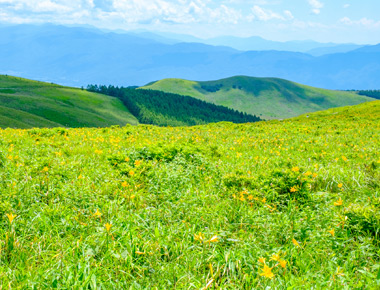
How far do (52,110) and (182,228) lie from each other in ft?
552

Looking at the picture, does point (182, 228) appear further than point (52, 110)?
No

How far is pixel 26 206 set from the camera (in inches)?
210

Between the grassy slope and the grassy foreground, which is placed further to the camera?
the grassy slope

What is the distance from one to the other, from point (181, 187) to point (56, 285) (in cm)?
379

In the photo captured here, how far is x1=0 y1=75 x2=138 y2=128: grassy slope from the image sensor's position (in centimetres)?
12247

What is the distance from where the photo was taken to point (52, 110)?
15275 cm

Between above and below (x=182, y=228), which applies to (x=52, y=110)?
below

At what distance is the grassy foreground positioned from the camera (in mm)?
3559

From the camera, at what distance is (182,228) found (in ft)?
15.7

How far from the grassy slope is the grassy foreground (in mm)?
118882

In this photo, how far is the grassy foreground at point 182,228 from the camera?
3559 millimetres

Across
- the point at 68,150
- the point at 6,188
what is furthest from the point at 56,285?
the point at 68,150

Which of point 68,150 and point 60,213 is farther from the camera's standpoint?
point 68,150

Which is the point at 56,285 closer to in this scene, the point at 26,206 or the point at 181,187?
the point at 26,206
